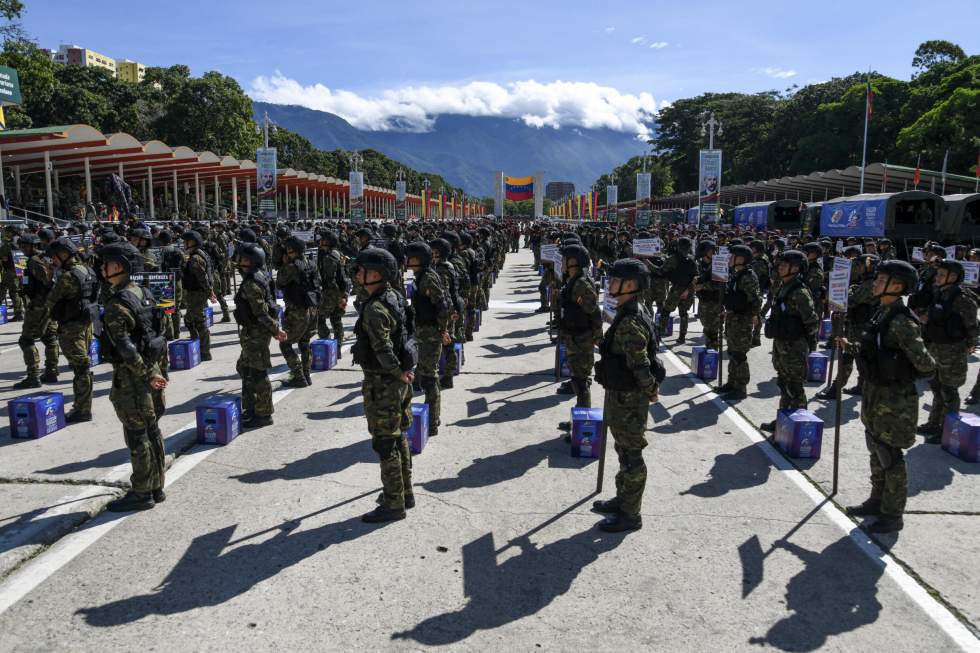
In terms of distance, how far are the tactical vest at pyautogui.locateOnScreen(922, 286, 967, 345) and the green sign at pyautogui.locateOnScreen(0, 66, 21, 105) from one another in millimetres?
30541

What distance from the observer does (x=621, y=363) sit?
534 cm

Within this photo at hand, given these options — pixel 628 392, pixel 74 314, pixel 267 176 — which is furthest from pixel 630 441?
pixel 267 176

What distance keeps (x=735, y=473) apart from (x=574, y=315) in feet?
7.67

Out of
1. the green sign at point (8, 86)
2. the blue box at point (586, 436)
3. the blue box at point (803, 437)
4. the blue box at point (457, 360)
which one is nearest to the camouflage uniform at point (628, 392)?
the blue box at point (586, 436)

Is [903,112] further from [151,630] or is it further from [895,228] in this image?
[151,630]

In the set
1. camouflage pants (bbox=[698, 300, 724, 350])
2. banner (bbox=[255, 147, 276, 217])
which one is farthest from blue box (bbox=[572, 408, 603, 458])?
banner (bbox=[255, 147, 276, 217])

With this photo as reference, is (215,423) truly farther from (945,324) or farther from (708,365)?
(945,324)

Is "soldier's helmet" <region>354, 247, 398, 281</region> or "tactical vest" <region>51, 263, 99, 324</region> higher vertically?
"soldier's helmet" <region>354, 247, 398, 281</region>

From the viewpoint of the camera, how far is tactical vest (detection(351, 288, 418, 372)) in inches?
212

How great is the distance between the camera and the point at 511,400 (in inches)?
368

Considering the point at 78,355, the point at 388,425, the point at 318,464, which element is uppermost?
the point at 78,355

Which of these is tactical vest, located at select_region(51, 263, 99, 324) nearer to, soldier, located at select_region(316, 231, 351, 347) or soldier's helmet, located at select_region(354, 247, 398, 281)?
soldier, located at select_region(316, 231, 351, 347)

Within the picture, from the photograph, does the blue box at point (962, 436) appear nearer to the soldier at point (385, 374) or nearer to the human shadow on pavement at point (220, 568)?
the soldier at point (385, 374)

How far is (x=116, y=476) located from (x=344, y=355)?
5847 mm
